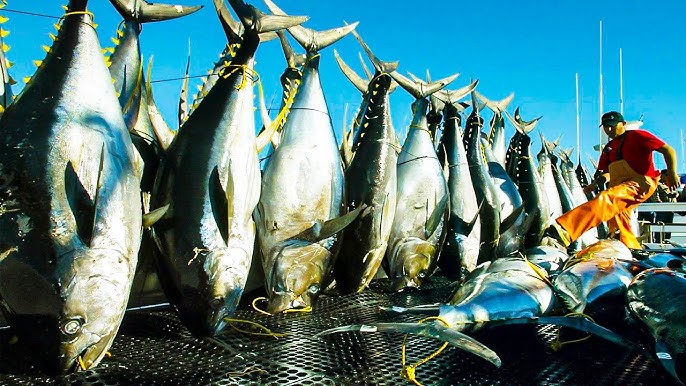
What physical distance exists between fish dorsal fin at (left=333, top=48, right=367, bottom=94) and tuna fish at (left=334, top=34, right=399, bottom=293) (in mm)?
388

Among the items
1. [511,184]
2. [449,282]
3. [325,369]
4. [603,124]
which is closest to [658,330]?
[325,369]

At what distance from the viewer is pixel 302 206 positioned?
9.88 ft

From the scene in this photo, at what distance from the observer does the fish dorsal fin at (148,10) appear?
2.76 m

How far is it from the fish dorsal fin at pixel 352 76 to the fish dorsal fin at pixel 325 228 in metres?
1.61

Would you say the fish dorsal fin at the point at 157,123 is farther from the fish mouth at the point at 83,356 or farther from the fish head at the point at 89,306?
the fish mouth at the point at 83,356

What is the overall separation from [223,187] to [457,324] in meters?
1.18

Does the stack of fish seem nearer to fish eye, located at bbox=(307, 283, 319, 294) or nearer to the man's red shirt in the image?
fish eye, located at bbox=(307, 283, 319, 294)

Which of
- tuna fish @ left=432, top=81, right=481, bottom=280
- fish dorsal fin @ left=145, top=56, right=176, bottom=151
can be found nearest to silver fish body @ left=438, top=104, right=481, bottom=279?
tuna fish @ left=432, top=81, right=481, bottom=280

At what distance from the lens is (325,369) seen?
1849 millimetres

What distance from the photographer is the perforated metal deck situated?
1.76 meters

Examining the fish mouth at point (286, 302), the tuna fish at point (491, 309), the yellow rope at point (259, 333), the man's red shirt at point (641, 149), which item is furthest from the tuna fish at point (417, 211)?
the man's red shirt at point (641, 149)

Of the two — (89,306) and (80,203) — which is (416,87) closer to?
(80,203)

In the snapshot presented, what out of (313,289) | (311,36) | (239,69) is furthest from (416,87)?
(313,289)

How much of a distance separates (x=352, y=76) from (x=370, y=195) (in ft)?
4.28
